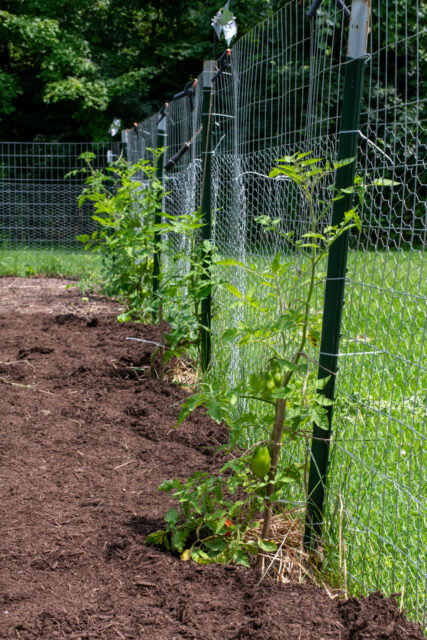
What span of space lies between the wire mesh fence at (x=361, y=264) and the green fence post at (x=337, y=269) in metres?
0.05

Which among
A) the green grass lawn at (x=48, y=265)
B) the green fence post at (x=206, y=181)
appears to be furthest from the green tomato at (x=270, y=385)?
the green grass lawn at (x=48, y=265)

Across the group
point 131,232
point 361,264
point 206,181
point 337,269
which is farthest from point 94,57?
point 337,269

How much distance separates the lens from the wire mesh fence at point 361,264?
1775 mm

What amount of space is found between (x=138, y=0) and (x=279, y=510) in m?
15.8

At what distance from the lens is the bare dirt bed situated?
67.3 inches

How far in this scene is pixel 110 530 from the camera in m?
2.23

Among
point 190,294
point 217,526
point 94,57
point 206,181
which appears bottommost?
point 217,526

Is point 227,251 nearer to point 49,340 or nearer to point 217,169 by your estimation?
point 217,169

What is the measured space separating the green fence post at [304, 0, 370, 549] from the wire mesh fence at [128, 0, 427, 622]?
0.15 ft

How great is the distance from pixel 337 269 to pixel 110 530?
1.19m

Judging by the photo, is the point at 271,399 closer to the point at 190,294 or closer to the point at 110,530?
the point at 110,530

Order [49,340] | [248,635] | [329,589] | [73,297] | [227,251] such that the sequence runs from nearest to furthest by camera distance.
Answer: [248,635] < [329,589] < [227,251] < [49,340] < [73,297]

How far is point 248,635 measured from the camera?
165cm

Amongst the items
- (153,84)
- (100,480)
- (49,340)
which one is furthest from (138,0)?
(100,480)
